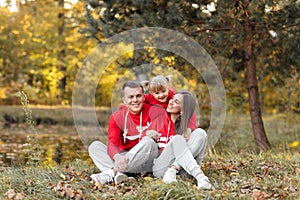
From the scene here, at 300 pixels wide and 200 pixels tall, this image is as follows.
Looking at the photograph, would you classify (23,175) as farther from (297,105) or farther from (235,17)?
(297,105)

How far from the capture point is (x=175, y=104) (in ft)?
13.8

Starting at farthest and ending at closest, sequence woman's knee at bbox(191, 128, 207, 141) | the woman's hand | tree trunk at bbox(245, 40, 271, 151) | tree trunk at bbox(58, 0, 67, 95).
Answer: tree trunk at bbox(58, 0, 67, 95), tree trunk at bbox(245, 40, 271, 151), the woman's hand, woman's knee at bbox(191, 128, 207, 141)

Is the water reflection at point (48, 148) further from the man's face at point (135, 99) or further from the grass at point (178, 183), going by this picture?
the man's face at point (135, 99)

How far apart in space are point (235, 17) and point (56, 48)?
11083 millimetres

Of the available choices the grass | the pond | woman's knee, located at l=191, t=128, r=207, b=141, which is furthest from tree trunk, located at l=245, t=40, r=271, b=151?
woman's knee, located at l=191, t=128, r=207, b=141

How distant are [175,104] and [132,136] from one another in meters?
0.49

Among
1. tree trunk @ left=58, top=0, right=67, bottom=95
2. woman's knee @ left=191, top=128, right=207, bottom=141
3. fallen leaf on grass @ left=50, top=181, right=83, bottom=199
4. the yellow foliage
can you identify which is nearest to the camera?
fallen leaf on grass @ left=50, top=181, right=83, bottom=199

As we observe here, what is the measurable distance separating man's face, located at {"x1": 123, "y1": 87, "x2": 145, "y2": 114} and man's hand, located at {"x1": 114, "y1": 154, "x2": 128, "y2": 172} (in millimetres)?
399

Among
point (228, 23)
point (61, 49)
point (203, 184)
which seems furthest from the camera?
point (61, 49)

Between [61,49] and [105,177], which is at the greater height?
[61,49]

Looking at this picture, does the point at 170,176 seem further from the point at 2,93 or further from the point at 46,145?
the point at 2,93

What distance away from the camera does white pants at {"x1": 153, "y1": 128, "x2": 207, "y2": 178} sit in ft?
13.3

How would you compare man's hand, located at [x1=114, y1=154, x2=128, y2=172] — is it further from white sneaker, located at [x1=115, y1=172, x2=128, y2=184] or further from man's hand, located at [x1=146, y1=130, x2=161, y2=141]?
man's hand, located at [x1=146, y1=130, x2=161, y2=141]

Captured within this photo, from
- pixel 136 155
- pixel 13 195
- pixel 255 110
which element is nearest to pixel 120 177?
pixel 136 155
